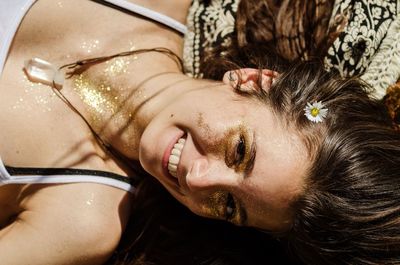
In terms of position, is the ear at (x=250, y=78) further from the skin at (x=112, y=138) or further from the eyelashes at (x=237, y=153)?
the eyelashes at (x=237, y=153)

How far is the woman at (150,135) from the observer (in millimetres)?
1271

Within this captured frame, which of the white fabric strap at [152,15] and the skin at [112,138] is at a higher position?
the white fabric strap at [152,15]

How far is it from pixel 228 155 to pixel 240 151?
31mm

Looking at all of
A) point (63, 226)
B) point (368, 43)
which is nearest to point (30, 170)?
point (63, 226)

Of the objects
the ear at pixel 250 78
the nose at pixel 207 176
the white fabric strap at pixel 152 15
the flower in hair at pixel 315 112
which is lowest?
the nose at pixel 207 176

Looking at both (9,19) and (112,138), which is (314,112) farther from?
(9,19)

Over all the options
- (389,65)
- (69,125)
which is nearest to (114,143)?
(69,125)

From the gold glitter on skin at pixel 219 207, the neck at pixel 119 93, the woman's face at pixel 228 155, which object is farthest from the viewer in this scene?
the neck at pixel 119 93

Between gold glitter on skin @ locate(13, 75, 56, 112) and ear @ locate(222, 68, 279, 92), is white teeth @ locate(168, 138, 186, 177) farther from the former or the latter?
gold glitter on skin @ locate(13, 75, 56, 112)

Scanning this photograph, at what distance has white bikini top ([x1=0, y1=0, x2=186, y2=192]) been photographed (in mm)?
1415

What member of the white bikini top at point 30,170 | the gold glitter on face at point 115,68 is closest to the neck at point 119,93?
the gold glitter on face at point 115,68

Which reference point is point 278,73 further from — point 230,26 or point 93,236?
point 93,236

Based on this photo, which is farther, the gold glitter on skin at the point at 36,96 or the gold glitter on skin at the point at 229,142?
the gold glitter on skin at the point at 36,96

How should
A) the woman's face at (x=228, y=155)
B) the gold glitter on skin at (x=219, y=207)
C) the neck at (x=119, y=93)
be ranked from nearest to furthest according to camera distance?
the woman's face at (x=228, y=155)
the gold glitter on skin at (x=219, y=207)
the neck at (x=119, y=93)
